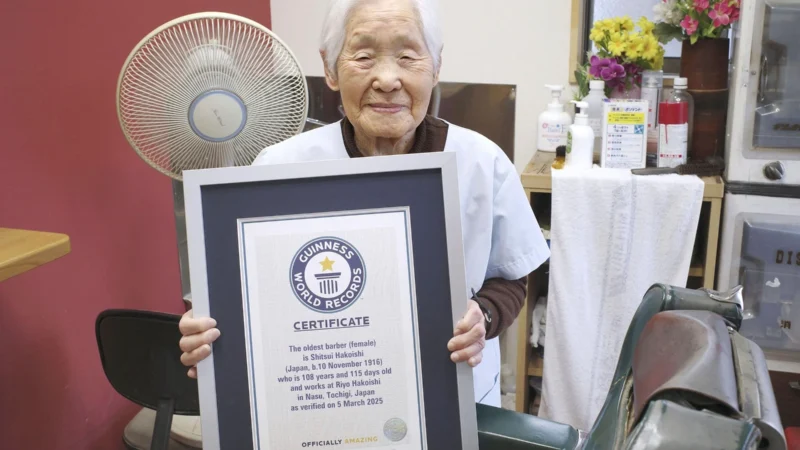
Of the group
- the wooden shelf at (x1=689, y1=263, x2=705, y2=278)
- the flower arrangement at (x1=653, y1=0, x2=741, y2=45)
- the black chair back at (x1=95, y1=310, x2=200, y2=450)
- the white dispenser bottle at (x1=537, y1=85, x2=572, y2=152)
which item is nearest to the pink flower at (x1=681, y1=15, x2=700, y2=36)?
the flower arrangement at (x1=653, y1=0, x2=741, y2=45)

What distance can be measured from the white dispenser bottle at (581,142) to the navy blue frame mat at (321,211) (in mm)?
1279

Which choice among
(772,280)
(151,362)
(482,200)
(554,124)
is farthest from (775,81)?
(151,362)

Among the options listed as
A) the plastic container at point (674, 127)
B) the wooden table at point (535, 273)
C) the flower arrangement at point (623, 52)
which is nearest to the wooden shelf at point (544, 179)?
the wooden table at point (535, 273)

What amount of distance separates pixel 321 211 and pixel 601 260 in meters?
1.39

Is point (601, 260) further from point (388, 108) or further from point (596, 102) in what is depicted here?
point (388, 108)

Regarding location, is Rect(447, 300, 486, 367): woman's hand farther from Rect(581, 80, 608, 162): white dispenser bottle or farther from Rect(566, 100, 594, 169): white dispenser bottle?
Rect(581, 80, 608, 162): white dispenser bottle

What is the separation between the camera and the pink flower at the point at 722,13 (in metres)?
2.02

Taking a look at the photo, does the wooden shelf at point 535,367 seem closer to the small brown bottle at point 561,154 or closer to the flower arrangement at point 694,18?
the small brown bottle at point 561,154

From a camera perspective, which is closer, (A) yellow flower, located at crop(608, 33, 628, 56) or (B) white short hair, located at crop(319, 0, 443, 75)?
(B) white short hair, located at crop(319, 0, 443, 75)

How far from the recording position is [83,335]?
1.93 metres

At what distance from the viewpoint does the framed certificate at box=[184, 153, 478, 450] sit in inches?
37.9

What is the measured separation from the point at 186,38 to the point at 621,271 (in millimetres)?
1405

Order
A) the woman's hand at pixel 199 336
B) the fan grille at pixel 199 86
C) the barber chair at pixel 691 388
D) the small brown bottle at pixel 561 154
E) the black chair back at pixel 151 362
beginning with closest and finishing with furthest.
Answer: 1. the barber chair at pixel 691 388
2. the woman's hand at pixel 199 336
3. the fan grille at pixel 199 86
4. the black chair back at pixel 151 362
5. the small brown bottle at pixel 561 154

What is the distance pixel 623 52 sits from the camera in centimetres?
217
